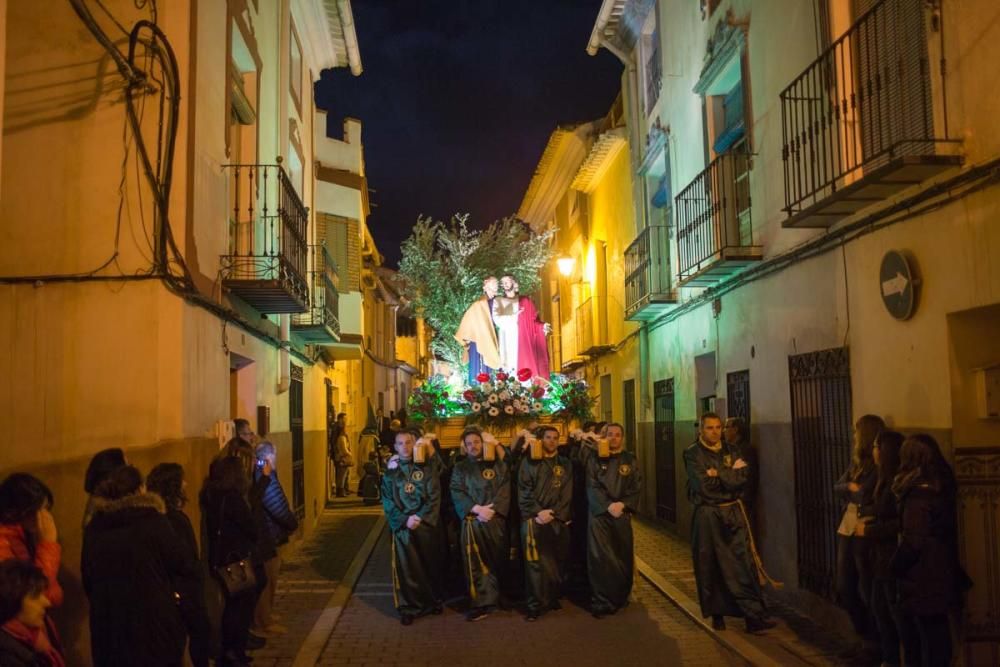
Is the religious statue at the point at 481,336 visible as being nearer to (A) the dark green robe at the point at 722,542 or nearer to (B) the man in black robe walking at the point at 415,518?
(B) the man in black robe walking at the point at 415,518

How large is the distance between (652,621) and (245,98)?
7604mm

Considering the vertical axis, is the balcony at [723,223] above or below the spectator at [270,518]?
above

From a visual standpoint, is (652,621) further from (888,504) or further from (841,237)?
(841,237)

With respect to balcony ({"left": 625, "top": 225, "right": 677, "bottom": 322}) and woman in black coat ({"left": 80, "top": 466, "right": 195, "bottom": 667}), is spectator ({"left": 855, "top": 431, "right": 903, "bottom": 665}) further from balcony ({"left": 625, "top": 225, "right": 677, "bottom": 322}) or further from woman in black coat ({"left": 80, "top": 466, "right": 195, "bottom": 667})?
balcony ({"left": 625, "top": 225, "right": 677, "bottom": 322})

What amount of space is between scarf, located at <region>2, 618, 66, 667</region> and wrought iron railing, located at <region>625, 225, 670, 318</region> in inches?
439

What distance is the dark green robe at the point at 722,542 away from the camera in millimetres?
8312

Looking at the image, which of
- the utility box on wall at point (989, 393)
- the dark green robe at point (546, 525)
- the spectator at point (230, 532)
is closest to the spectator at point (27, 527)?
the spectator at point (230, 532)

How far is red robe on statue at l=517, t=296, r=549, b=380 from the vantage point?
13.3 m

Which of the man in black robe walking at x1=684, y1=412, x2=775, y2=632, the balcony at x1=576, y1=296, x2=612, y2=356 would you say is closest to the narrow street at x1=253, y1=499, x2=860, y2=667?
the man in black robe walking at x1=684, y1=412, x2=775, y2=632

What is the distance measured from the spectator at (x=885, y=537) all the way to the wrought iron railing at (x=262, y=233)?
229 inches

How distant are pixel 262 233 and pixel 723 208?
5.66 metres

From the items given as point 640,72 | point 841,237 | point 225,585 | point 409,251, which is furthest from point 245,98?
point 409,251

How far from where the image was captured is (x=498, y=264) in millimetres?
23703

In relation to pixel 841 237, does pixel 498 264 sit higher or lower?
higher
